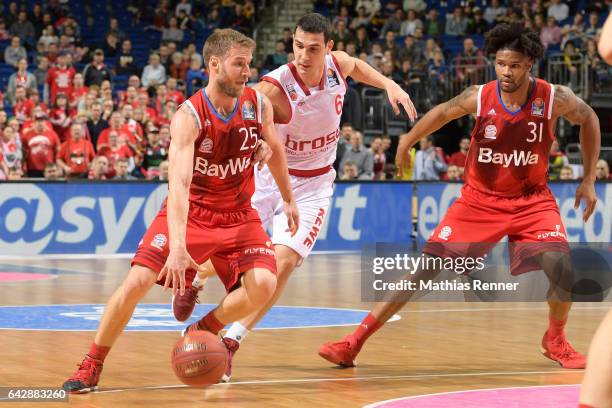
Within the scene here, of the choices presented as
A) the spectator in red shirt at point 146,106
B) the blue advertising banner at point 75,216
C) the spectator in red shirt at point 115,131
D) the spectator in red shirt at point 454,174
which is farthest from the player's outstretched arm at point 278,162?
the spectator in red shirt at point 146,106

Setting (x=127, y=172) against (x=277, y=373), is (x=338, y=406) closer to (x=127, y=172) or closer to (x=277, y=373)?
(x=277, y=373)

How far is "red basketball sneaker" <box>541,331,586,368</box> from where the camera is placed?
26.5 feet

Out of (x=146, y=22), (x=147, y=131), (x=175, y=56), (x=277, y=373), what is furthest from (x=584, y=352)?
(x=146, y=22)

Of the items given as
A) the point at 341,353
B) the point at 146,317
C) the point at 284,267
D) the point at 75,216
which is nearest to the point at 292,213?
the point at 284,267

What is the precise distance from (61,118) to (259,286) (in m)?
12.8

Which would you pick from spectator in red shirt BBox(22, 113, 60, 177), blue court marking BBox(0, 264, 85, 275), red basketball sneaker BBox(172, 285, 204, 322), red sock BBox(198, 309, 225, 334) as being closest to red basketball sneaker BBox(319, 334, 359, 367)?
red basketball sneaker BBox(172, 285, 204, 322)

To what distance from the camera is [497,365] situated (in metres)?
8.14

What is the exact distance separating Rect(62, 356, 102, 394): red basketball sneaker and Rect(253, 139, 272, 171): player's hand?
4.93ft

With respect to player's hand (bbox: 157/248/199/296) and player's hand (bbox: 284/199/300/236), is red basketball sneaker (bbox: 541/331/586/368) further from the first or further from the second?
player's hand (bbox: 157/248/199/296)

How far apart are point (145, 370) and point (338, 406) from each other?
5.70 ft

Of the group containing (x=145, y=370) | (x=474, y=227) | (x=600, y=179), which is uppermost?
(x=474, y=227)

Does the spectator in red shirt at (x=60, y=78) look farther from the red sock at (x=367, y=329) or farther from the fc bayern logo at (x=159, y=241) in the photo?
the fc bayern logo at (x=159, y=241)

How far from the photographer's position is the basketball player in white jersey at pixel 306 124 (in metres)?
8.17

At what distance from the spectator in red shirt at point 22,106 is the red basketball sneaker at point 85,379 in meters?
12.8
